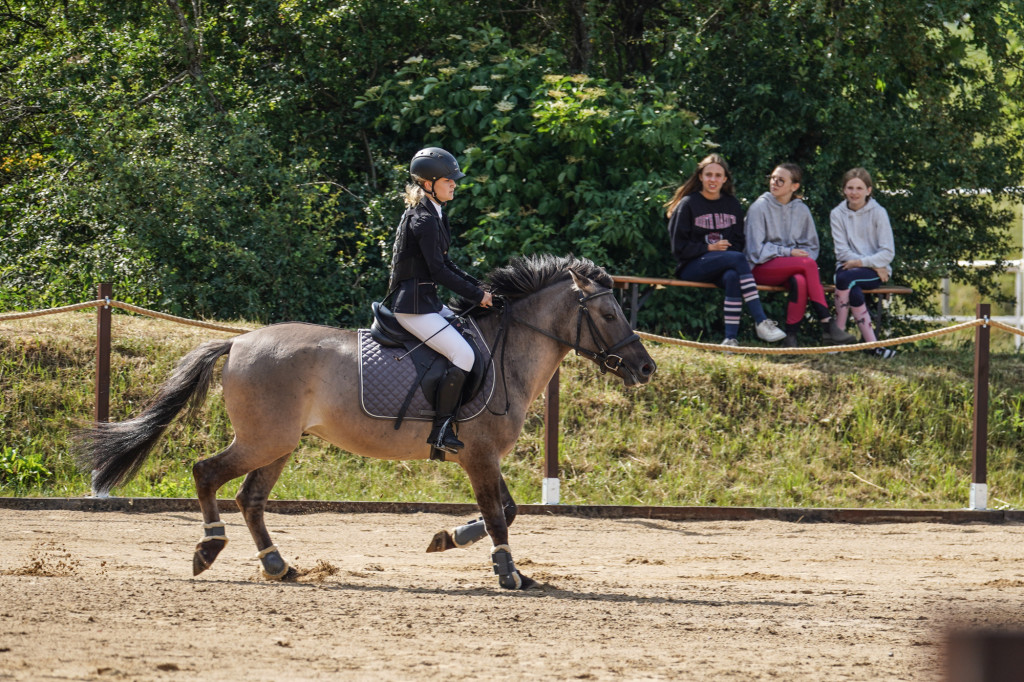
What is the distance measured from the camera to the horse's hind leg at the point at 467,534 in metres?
7.41

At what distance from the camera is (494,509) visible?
23.6 ft

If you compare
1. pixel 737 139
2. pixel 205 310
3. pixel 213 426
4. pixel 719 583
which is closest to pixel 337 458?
pixel 213 426

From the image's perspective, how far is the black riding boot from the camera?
23.5ft

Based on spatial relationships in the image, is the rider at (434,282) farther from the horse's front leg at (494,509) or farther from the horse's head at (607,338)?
the horse's head at (607,338)

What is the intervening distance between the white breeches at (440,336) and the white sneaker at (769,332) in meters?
5.65

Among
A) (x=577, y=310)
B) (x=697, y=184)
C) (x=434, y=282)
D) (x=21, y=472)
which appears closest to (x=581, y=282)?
(x=577, y=310)

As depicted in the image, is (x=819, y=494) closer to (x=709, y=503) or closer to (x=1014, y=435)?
(x=709, y=503)

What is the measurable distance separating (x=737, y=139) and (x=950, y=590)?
8.05 metres

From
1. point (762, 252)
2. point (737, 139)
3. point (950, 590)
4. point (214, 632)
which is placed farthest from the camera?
point (737, 139)

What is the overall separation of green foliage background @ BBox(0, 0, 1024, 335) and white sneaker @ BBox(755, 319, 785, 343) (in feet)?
3.49

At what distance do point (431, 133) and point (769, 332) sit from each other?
448 centimetres

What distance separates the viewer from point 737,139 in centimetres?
1421

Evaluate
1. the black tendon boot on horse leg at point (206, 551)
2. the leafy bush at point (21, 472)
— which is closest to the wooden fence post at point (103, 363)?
the leafy bush at point (21, 472)

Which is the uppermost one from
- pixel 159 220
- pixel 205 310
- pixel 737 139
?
pixel 737 139
